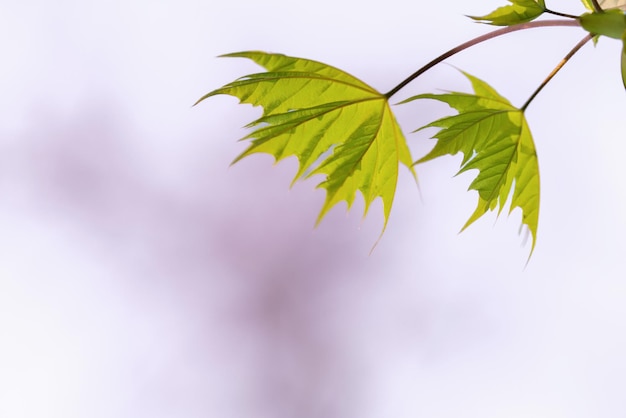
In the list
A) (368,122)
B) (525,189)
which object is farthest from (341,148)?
(525,189)

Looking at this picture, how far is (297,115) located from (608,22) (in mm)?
251

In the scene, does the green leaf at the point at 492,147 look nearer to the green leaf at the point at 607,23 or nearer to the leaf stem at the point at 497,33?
the leaf stem at the point at 497,33

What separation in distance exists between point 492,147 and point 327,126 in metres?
0.15

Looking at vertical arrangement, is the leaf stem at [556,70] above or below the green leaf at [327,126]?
above

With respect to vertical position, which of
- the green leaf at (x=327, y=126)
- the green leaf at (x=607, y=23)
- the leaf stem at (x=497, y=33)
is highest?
the leaf stem at (x=497, y=33)

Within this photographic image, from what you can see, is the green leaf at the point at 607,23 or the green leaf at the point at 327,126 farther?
the green leaf at the point at 327,126

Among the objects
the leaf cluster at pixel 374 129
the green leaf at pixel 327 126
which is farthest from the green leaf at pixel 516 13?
the green leaf at pixel 327 126

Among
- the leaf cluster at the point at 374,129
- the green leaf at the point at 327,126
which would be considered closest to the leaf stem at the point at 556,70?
the leaf cluster at the point at 374,129

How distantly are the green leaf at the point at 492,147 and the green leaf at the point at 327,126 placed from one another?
0.20 ft

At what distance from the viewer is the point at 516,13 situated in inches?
20.5

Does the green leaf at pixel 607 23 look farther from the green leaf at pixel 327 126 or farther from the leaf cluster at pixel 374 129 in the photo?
the green leaf at pixel 327 126

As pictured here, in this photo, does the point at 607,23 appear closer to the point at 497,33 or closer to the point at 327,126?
the point at 497,33

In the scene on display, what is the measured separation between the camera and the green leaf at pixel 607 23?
0.42 m

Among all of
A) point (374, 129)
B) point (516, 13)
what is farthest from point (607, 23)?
point (374, 129)
